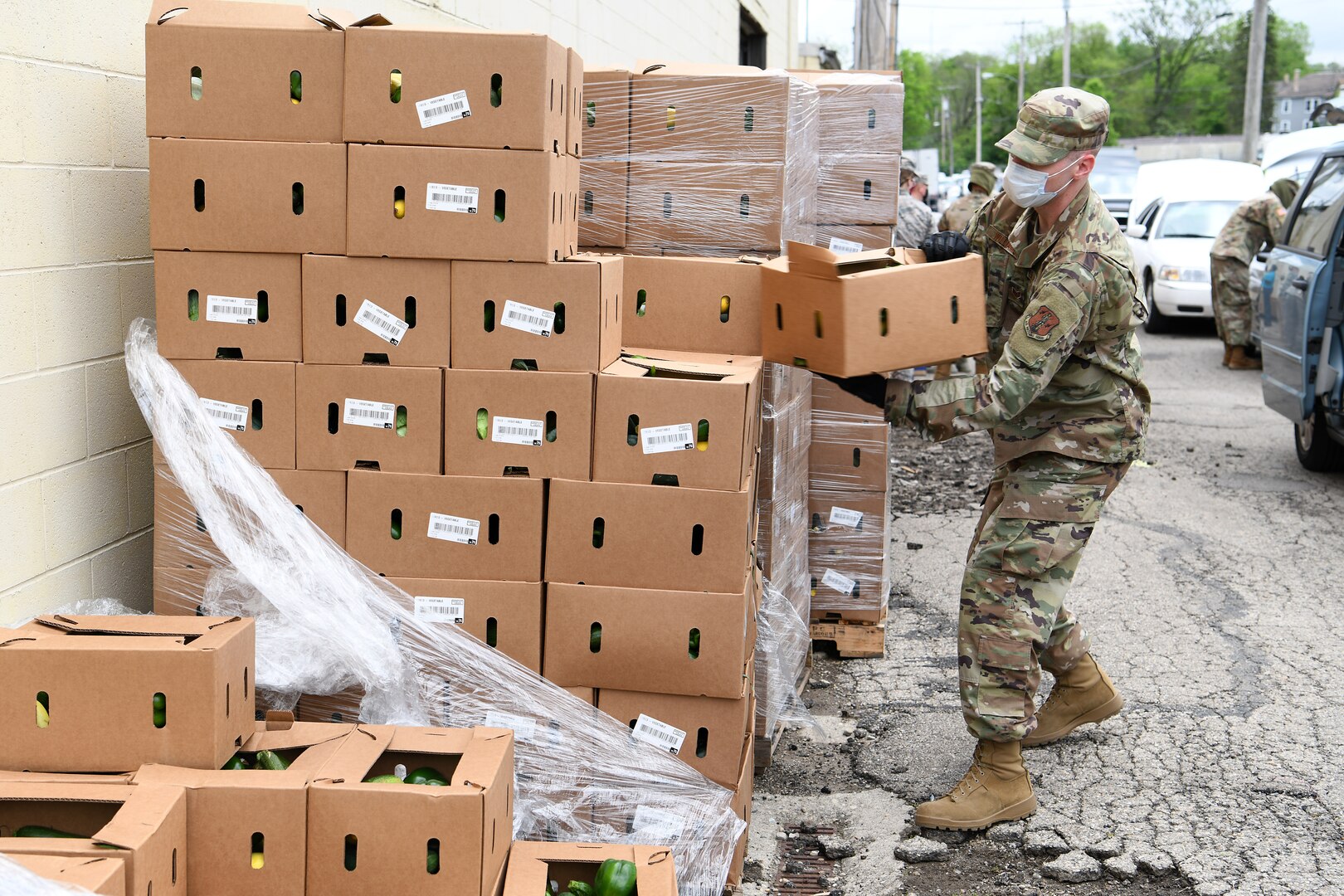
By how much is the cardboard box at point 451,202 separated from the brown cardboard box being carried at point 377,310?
5 centimetres

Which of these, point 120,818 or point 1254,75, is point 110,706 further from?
point 1254,75

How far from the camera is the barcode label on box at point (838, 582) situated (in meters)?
5.51

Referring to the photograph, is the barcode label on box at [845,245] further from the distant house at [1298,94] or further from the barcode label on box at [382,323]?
the distant house at [1298,94]

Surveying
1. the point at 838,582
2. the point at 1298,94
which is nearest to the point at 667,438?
the point at 838,582

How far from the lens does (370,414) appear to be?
11.3ft

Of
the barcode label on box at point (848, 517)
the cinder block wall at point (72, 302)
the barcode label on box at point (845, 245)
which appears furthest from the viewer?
the barcode label on box at point (848, 517)

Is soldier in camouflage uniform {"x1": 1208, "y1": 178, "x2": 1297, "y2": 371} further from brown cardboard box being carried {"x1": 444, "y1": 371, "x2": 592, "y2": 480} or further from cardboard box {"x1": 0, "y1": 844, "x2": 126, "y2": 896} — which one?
cardboard box {"x1": 0, "y1": 844, "x2": 126, "y2": 896}

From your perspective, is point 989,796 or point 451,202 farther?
point 989,796

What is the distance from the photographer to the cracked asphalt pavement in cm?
383

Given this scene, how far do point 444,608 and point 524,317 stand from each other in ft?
2.67

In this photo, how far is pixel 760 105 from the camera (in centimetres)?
418

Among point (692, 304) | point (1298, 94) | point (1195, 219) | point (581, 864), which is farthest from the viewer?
point (1298, 94)

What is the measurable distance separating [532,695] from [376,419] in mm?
841

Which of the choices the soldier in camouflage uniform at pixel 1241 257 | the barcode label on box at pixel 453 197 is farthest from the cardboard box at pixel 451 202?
the soldier in camouflage uniform at pixel 1241 257
